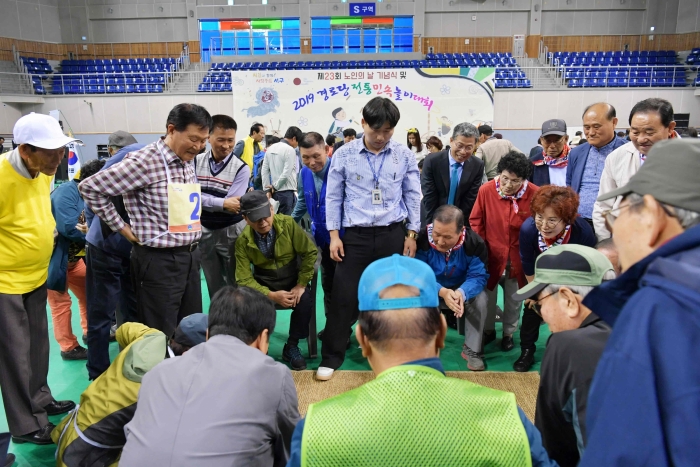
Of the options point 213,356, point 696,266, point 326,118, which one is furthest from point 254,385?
point 326,118

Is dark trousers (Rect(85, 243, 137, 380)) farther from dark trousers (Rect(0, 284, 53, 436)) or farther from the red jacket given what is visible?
the red jacket

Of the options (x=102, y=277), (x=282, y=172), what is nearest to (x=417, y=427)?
(x=102, y=277)

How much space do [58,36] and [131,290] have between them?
→ 724 inches

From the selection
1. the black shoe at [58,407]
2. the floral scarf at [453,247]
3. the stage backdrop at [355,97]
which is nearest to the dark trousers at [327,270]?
the floral scarf at [453,247]

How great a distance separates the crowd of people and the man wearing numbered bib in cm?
1

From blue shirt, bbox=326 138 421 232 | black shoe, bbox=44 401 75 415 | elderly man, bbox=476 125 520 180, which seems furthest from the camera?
elderly man, bbox=476 125 520 180

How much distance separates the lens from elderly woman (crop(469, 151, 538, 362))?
3180mm

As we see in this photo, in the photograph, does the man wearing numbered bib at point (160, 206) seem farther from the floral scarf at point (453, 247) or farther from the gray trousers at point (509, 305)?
the gray trousers at point (509, 305)

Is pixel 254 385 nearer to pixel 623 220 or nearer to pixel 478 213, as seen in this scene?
pixel 623 220

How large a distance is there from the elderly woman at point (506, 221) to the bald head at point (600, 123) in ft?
1.50

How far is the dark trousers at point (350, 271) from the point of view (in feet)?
9.54

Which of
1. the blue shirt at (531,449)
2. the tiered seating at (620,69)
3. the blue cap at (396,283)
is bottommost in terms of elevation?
the blue shirt at (531,449)

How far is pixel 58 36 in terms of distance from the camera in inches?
678

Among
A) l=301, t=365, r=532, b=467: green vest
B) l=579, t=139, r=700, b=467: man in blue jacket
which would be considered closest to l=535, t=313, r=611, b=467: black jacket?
l=301, t=365, r=532, b=467: green vest
